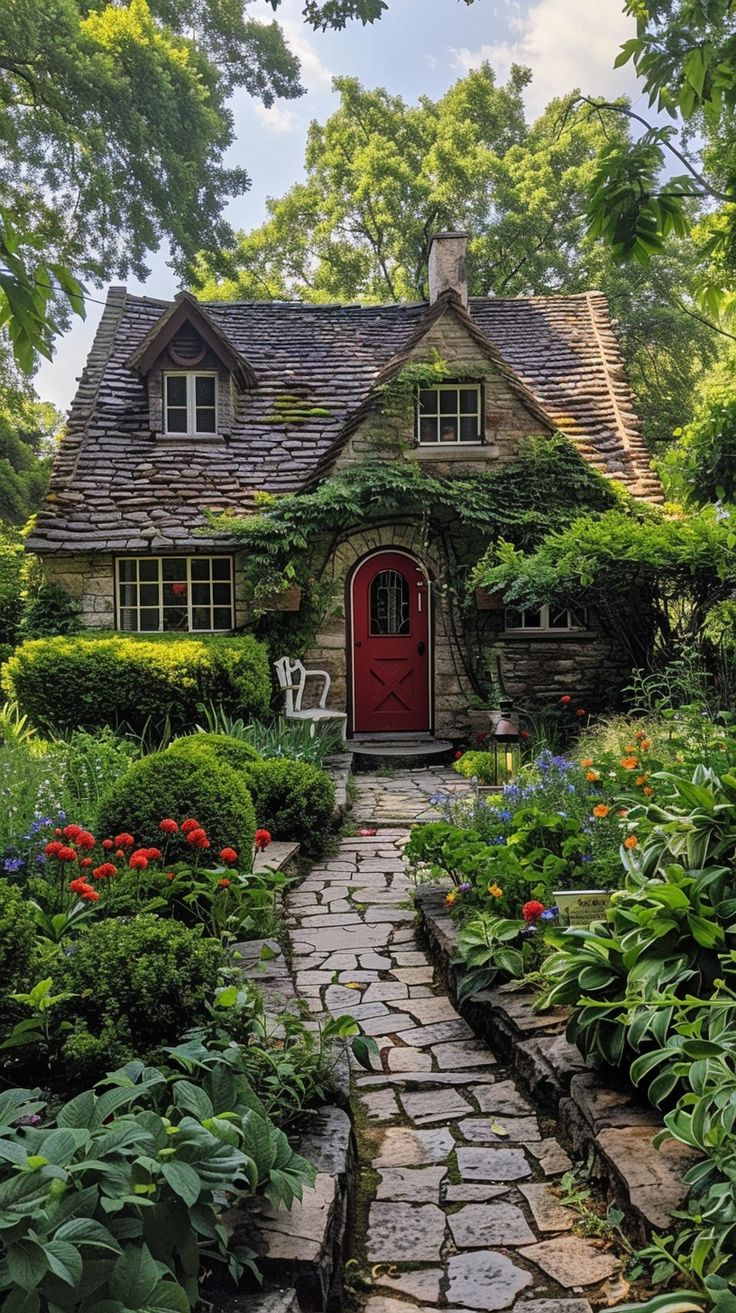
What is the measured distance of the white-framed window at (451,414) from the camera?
40.8 ft

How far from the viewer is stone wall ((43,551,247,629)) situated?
39.1 feet

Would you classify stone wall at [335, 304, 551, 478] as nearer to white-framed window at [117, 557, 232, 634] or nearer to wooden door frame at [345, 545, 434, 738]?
wooden door frame at [345, 545, 434, 738]

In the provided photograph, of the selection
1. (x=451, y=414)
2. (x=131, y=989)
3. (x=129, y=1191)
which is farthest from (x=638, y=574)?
(x=129, y=1191)

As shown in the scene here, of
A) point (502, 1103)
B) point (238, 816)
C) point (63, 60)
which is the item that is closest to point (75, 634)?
point (238, 816)

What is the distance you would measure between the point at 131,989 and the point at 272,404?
11.7 metres

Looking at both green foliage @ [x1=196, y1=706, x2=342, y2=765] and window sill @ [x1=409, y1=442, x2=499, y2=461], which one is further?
window sill @ [x1=409, y1=442, x2=499, y2=461]

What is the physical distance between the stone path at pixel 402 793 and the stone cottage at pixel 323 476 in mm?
1620

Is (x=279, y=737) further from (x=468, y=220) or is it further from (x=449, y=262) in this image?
(x=468, y=220)

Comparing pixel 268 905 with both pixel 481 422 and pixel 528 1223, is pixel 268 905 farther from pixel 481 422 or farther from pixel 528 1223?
pixel 481 422

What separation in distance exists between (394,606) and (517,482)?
228 centimetres

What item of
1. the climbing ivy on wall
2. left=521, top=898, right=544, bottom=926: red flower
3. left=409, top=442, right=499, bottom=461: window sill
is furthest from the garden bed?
left=409, top=442, right=499, bottom=461: window sill

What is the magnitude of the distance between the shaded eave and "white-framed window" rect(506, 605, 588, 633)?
204 inches

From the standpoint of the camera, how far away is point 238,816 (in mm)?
4980

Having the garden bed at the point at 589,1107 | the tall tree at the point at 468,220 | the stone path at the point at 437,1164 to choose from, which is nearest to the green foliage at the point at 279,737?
the stone path at the point at 437,1164
